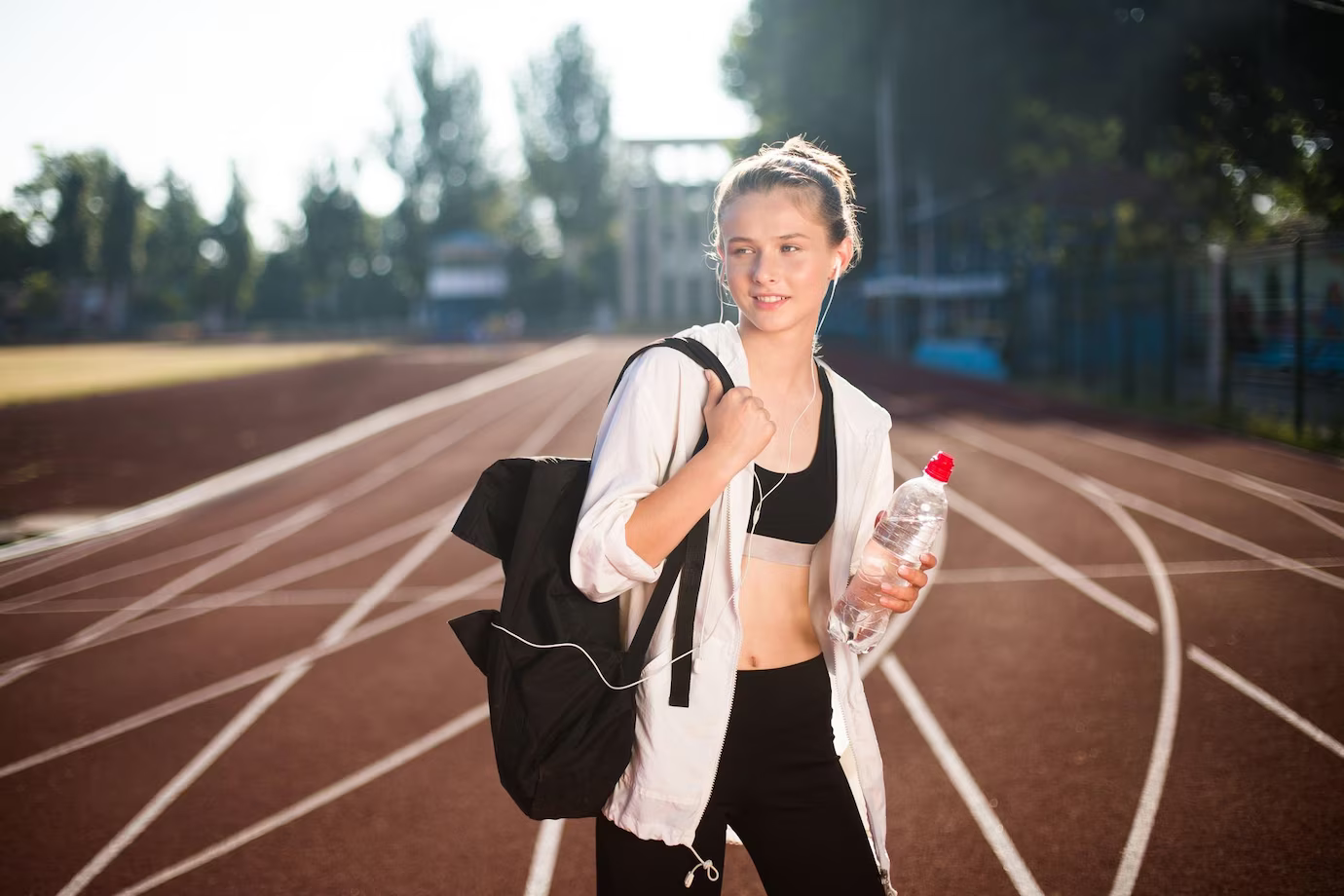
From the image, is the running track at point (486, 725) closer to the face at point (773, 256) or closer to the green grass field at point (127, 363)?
the face at point (773, 256)

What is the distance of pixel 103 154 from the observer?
1478 centimetres

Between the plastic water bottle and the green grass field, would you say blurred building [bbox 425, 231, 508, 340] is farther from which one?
the plastic water bottle

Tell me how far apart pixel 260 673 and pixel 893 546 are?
5.63 metres

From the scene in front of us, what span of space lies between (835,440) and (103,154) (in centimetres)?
1508

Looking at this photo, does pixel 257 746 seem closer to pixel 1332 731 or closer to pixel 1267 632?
pixel 1332 731

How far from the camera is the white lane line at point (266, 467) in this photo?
11188 mm

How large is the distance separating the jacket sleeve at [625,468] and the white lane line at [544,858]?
257 centimetres

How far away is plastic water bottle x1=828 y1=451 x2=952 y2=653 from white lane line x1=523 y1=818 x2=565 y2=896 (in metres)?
2.32

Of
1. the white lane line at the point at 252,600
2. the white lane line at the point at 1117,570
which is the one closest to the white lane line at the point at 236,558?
the white lane line at the point at 252,600

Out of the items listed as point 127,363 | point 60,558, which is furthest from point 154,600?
point 127,363

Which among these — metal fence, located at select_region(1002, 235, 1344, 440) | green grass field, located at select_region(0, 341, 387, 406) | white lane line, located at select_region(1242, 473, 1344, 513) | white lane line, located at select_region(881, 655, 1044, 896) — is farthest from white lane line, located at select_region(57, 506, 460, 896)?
metal fence, located at select_region(1002, 235, 1344, 440)

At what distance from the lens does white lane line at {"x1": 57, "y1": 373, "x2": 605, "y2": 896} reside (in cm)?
464

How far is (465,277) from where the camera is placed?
72.2 m

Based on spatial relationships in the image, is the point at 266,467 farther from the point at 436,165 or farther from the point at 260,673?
the point at 436,165
